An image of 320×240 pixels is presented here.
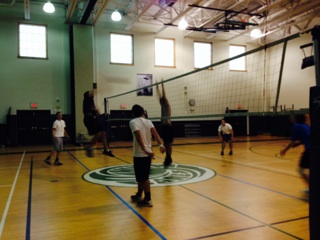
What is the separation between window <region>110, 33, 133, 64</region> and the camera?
1703 cm

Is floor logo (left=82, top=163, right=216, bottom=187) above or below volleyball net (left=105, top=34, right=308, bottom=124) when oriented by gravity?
below

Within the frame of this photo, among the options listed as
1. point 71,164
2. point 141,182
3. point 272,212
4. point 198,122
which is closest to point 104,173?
point 71,164

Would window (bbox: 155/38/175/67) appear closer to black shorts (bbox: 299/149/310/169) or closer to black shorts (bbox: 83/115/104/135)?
black shorts (bbox: 83/115/104/135)

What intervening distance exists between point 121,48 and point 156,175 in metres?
12.0

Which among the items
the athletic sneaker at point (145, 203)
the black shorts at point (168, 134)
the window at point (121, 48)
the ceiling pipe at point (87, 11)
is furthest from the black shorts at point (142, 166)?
the window at point (121, 48)

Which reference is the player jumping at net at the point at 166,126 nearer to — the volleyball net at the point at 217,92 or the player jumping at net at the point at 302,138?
the player jumping at net at the point at 302,138

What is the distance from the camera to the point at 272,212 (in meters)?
4.15

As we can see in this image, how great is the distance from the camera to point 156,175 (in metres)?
6.88

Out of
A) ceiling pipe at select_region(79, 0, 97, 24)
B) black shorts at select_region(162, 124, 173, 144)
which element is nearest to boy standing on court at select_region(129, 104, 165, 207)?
black shorts at select_region(162, 124, 173, 144)

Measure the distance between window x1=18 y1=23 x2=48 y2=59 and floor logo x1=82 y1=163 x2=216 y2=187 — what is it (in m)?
10.3

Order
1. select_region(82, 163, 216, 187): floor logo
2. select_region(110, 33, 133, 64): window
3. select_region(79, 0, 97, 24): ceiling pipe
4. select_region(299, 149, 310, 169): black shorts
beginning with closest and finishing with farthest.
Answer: select_region(299, 149, 310, 169): black shorts < select_region(82, 163, 216, 187): floor logo < select_region(79, 0, 97, 24): ceiling pipe < select_region(110, 33, 133, 64): window

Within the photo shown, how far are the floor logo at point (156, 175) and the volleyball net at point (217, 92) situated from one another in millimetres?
9416

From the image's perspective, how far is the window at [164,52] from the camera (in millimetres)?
18016

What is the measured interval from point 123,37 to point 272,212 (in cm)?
1498
